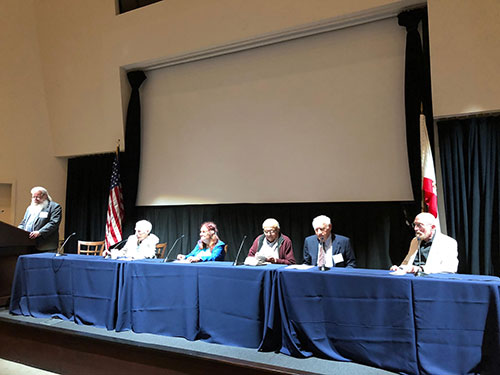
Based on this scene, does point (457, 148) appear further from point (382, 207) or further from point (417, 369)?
point (417, 369)

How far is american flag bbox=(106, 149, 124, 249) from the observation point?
6.04 metres

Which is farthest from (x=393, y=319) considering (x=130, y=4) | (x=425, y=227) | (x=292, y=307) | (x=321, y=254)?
(x=130, y=4)

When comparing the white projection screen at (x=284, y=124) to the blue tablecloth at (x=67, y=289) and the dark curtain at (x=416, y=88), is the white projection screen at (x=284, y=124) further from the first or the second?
the blue tablecloth at (x=67, y=289)

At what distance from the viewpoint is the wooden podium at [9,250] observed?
13.8 feet

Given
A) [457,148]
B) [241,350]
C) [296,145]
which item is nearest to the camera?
[241,350]

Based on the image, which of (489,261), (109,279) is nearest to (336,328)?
(109,279)

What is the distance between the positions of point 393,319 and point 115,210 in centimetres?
486

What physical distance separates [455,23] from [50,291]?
5058 mm

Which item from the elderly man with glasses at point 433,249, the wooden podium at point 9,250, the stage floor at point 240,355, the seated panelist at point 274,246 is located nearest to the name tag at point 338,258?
the seated panelist at point 274,246

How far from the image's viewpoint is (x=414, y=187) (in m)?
4.38

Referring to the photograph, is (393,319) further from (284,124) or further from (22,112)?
(22,112)

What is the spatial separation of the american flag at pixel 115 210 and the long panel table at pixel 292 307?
2.10 metres

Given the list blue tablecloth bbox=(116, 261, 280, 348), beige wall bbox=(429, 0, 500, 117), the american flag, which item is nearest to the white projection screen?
the american flag

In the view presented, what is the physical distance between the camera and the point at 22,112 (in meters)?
6.69
